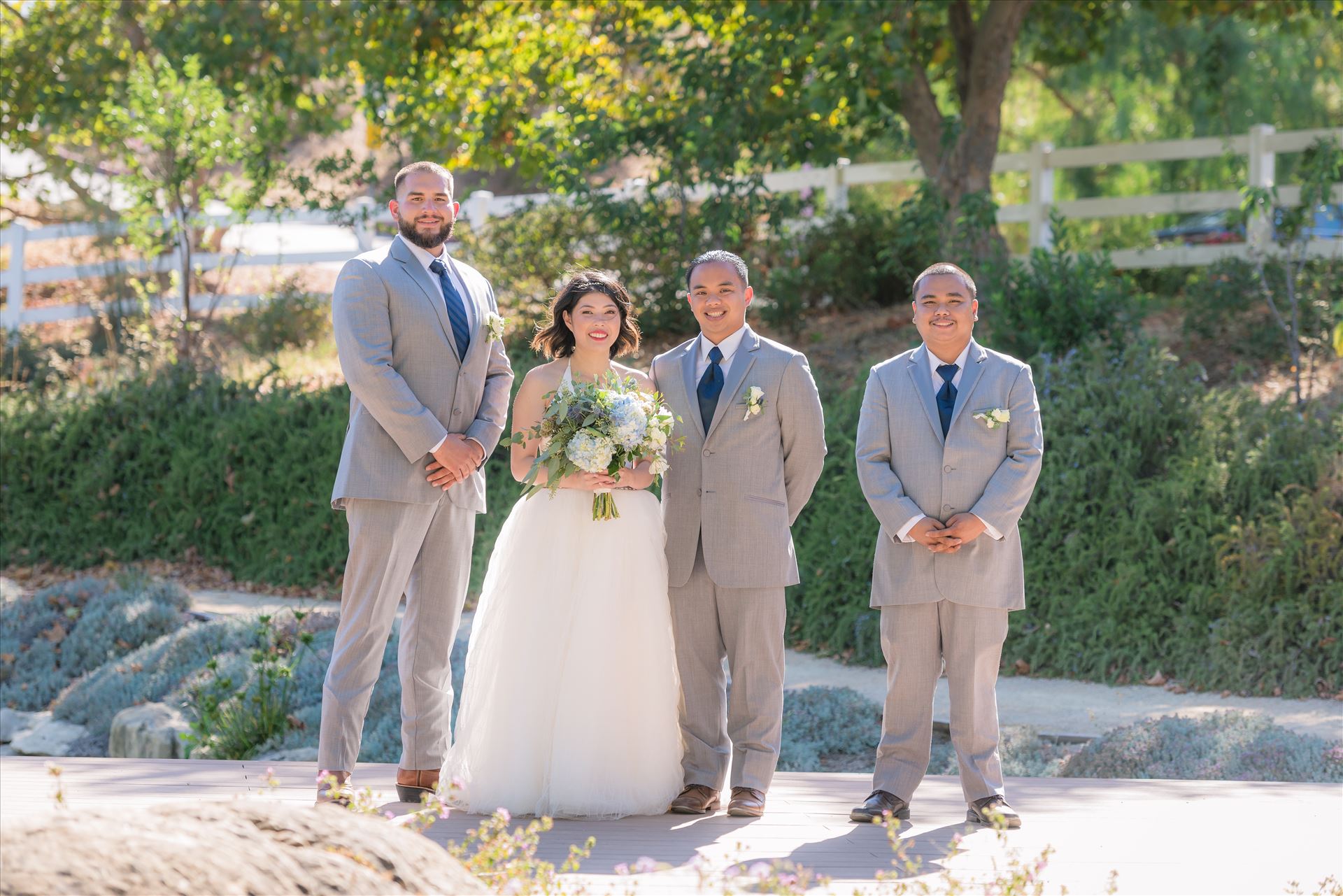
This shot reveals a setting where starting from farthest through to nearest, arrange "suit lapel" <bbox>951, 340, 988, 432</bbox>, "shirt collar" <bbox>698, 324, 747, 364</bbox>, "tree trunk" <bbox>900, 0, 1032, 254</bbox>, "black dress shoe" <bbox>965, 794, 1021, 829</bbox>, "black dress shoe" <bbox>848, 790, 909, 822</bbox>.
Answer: "tree trunk" <bbox>900, 0, 1032, 254</bbox>, "shirt collar" <bbox>698, 324, 747, 364</bbox>, "suit lapel" <bbox>951, 340, 988, 432</bbox>, "black dress shoe" <bbox>848, 790, 909, 822</bbox>, "black dress shoe" <bbox>965, 794, 1021, 829</bbox>

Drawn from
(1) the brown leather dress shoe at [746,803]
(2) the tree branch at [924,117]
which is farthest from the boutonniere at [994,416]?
(2) the tree branch at [924,117]

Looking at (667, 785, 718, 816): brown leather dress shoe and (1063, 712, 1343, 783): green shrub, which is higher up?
(667, 785, 718, 816): brown leather dress shoe

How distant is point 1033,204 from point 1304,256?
2.76 m

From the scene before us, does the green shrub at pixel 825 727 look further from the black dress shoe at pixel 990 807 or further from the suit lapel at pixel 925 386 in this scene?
the suit lapel at pixel 925 386

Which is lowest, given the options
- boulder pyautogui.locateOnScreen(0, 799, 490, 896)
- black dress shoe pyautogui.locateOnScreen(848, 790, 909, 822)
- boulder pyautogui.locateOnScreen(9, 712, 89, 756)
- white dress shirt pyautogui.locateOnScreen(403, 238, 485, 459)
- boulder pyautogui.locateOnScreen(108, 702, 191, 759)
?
boulder pyautogui.locateOnScreen(9, 712, 89, 756)

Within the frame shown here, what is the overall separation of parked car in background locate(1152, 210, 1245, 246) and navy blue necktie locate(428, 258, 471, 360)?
1129 centimetres

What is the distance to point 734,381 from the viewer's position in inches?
189

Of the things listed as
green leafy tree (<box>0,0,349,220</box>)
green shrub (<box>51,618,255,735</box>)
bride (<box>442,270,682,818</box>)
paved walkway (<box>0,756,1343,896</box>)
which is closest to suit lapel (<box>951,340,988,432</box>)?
bride (<box>442,270,682,818</box>)

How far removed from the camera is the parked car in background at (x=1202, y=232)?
16219 mm

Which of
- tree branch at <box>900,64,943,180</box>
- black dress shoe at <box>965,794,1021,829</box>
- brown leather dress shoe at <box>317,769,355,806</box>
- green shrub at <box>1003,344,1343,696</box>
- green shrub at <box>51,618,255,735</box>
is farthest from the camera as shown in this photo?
tree branch at <box>900,64,943,180</box>

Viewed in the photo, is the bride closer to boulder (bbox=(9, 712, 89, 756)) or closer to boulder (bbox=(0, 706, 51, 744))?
boulder (bbox=(9, 712, 89, 756))

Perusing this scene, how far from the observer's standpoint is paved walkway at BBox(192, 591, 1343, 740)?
692cm

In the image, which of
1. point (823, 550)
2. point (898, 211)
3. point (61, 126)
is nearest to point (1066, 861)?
point (823, 550)

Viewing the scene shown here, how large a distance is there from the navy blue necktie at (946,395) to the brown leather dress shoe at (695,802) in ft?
4.75
